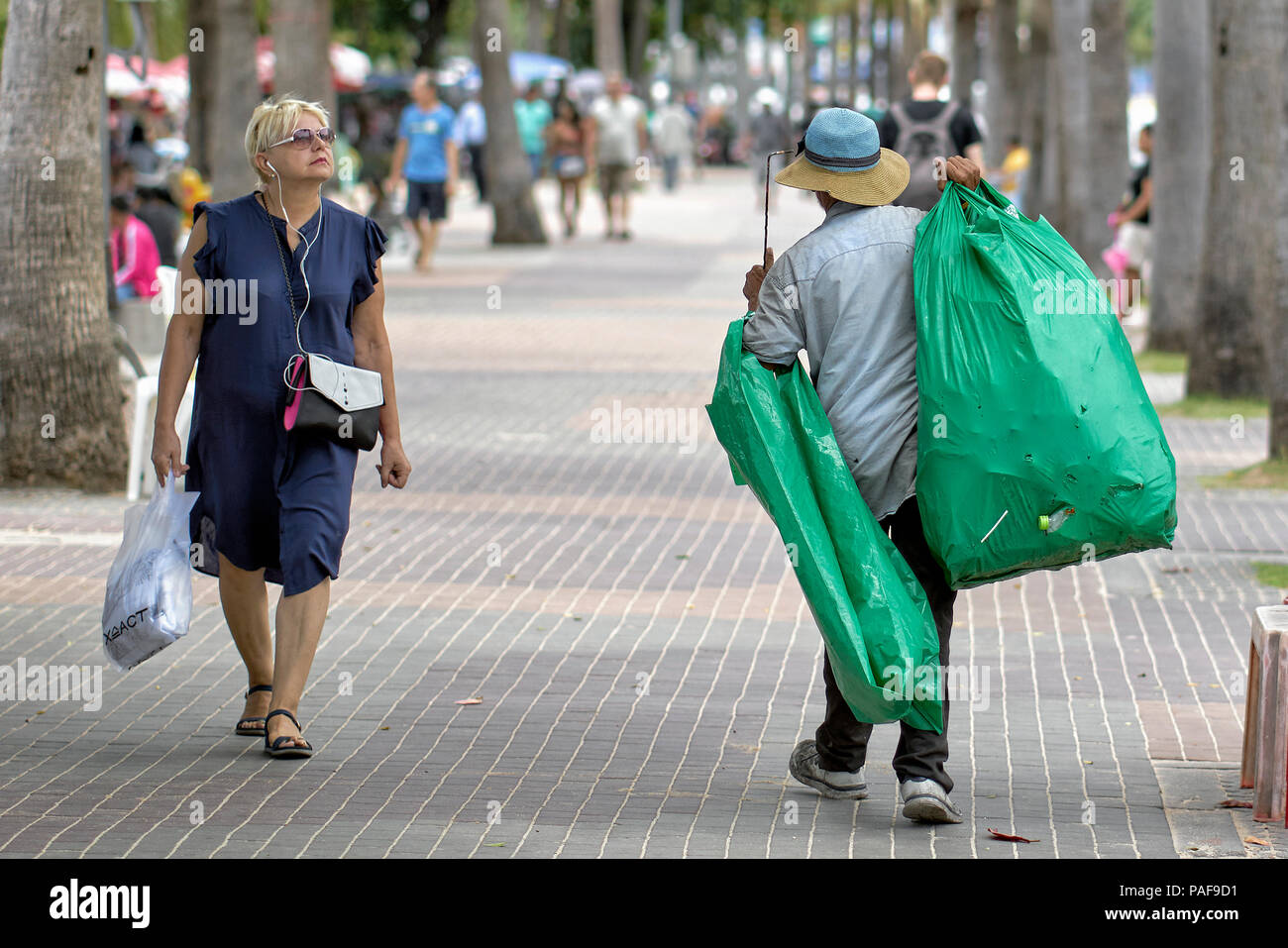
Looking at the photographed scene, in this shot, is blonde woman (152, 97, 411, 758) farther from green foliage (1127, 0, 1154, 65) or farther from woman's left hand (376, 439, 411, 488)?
green foliage (1127, 0, 1154, 65)

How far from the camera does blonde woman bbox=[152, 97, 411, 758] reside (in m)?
5.39

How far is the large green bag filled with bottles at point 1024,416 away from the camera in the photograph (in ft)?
15.0

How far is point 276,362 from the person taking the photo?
539cm

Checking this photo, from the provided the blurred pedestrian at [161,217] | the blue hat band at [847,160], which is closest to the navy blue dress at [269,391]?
the blue hat band at [847,160]

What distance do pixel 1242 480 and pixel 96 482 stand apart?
18.7 feet

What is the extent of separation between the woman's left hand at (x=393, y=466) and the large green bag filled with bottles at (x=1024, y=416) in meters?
1.58

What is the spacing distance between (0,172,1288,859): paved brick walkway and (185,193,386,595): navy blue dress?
2.11ft

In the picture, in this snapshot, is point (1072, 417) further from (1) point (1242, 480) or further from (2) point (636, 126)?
(2) point (636, 126)

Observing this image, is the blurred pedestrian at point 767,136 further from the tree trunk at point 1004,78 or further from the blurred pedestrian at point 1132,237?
the blurred pedestrian at point 1132,237

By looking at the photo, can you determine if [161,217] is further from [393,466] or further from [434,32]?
[434,32]

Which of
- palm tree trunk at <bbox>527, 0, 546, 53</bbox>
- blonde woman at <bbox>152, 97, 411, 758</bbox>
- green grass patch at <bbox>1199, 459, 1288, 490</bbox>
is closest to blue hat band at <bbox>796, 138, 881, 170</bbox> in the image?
blonde woman at <bbox>152, 97, 411, 758</bbox>

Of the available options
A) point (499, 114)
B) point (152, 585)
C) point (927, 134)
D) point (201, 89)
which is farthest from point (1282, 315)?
point (499, 114)

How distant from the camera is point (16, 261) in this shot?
30.8 ft

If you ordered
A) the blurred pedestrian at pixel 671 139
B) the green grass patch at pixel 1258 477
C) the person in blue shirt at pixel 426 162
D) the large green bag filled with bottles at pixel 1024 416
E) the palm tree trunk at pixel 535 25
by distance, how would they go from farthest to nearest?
the palm tree trunk at pixel 535 25, the blurred pedestrian at pixel 671 139, the person in blue shirt at pixel 426 162, the green grass patch at pixel 1258 477, the large green bag filled with bottles at pixel 1024 416
